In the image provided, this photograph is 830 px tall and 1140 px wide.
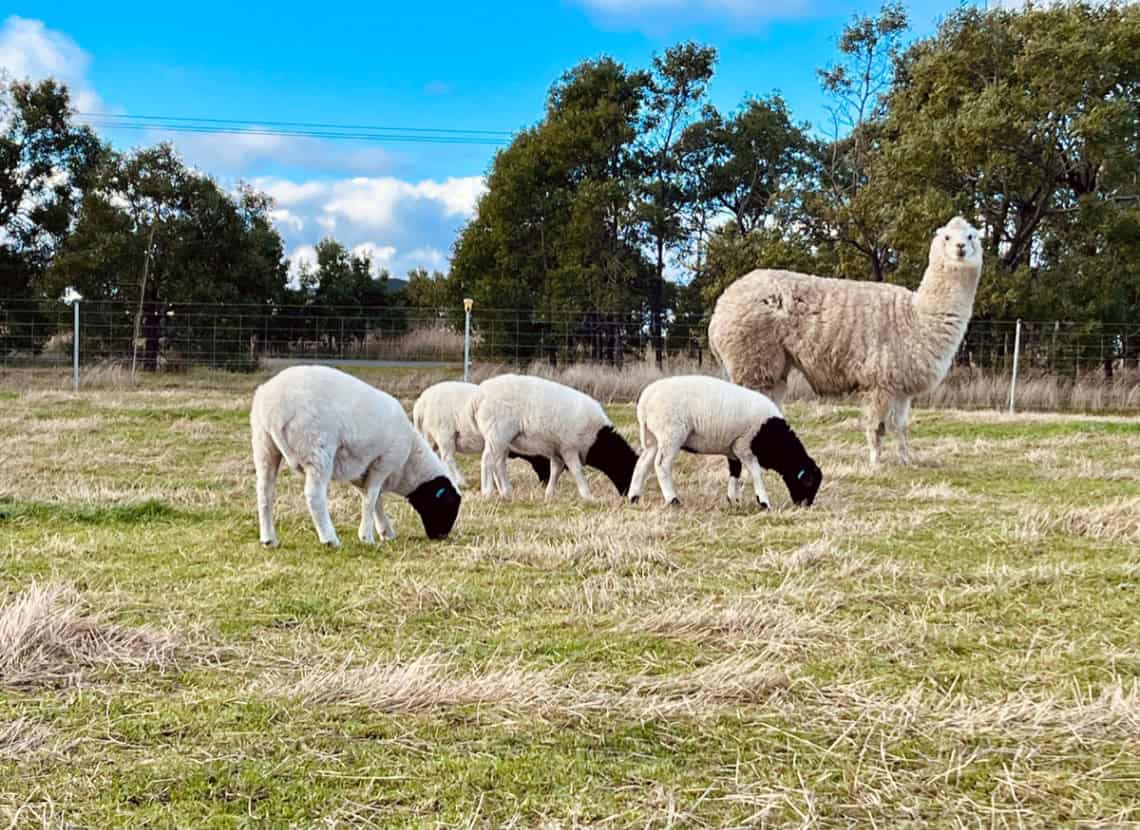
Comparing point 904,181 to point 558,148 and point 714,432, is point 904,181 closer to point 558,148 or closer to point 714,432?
point 558,148

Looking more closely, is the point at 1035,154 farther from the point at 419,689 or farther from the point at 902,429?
the point at 419,689

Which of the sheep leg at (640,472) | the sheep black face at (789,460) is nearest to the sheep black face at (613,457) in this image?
the sheep leg at (640,472)

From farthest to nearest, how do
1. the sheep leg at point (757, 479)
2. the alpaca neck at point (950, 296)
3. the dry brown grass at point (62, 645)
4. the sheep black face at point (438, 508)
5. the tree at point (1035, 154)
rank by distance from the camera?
the tree at point (1035, 154), the alpaca neck at point (950, 296), the sheep leg at point (757, 479), the sheep black face at point (438, 508), the dry brown grass at point (62, 645)

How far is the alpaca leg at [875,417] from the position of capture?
379 inches

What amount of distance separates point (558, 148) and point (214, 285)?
992cm

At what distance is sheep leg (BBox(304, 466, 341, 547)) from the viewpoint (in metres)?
5.51

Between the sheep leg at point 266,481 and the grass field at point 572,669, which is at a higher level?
the sheep leg at point 266,481

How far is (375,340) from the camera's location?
73.9 feet

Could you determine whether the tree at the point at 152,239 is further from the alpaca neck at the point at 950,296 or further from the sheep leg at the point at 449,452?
the alpaca neck at the point at 950,296

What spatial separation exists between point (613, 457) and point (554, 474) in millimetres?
531

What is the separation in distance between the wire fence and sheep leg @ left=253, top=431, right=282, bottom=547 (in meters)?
14.2

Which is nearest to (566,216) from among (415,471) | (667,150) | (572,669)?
(667,150)

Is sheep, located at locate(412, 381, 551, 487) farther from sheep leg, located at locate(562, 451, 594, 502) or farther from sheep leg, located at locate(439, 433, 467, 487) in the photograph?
sheep leg, located at locate(562, 451, 594, 502)

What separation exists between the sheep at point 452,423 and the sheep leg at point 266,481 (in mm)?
2681
